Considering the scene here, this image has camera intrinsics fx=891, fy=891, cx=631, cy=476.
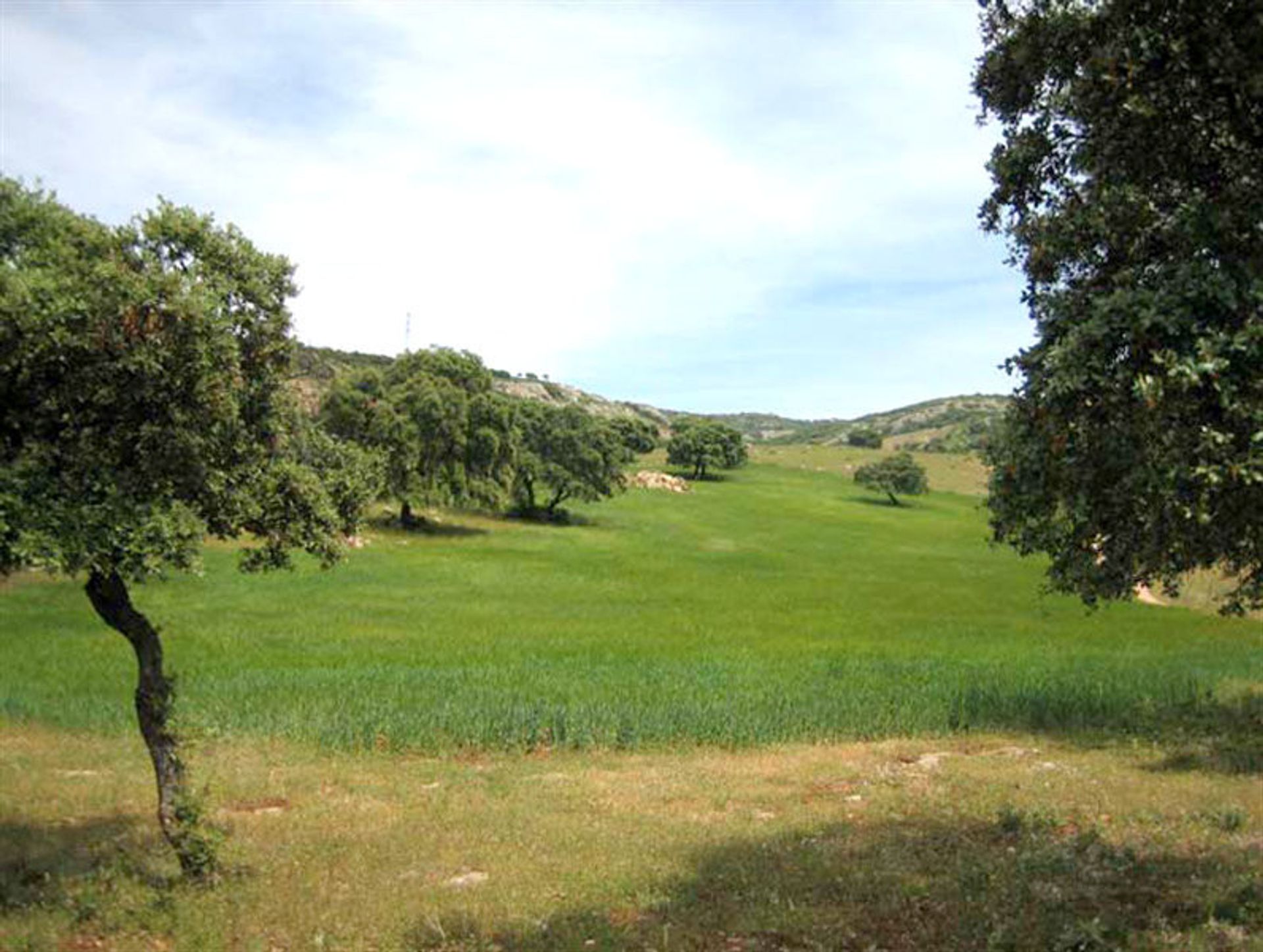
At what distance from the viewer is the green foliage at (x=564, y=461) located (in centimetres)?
8612

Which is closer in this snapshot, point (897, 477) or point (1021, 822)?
point (1021, 822)

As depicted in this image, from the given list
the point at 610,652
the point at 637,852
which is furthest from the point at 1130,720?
the point at 610,652

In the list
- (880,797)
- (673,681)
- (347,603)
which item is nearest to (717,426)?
(347,603)

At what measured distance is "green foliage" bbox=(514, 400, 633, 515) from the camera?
283ft

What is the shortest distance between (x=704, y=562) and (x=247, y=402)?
61.3 meters

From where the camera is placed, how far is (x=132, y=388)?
9.84 metres

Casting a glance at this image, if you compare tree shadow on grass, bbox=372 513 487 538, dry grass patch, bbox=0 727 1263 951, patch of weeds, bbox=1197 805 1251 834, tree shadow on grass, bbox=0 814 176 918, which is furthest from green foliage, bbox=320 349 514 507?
patch of weeds, bbox=1197 805 1251 834

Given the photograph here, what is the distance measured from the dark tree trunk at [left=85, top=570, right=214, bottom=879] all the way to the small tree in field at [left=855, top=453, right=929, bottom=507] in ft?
372

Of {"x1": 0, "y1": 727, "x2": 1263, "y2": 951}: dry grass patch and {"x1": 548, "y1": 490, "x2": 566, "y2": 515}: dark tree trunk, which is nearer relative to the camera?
{"x1": 0, "y1": 727, "x2": 1263, "y2": 951}: dry grass patch

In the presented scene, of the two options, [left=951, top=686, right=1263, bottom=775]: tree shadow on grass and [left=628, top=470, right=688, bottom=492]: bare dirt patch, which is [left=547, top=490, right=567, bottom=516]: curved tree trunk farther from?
[left=951, top=686, right=1263, bottom=775]: tree shadow on grass

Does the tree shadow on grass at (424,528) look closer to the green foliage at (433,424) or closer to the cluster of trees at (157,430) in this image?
the green foliage at (433,424)

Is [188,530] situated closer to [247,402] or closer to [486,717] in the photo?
[247,402]

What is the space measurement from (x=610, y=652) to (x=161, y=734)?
22.6 m

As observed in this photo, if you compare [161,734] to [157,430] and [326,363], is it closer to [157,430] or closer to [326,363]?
[157,430]
